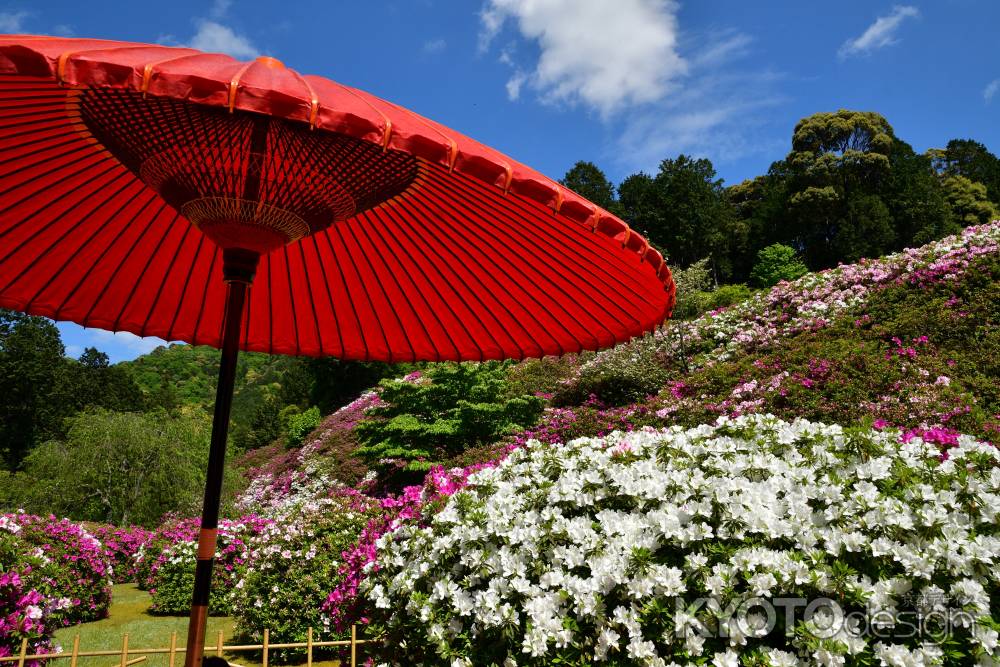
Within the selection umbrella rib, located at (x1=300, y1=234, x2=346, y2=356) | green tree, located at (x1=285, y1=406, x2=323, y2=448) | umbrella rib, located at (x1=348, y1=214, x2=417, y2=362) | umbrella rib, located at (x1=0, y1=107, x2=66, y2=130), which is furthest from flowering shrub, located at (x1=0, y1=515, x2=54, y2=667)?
green tree, located at (x1=285, y1=406, x2=323, y2=448)

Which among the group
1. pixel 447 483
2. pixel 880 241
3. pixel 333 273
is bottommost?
pixel 447 483

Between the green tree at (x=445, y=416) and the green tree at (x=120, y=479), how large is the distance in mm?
6351

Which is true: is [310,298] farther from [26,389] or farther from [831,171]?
[831,171]

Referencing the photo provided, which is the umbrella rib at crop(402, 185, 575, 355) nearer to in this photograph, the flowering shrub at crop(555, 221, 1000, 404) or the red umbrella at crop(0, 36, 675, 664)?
the red umbrella at crop(0, 36, 675, 664)

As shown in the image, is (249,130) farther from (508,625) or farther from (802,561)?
(802,561)

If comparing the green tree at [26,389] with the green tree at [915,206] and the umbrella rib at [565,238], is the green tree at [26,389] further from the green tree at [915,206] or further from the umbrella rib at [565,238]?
the green tree at [915,206]

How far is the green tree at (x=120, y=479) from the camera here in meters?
15.4

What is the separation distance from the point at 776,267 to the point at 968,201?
16255 millimetres

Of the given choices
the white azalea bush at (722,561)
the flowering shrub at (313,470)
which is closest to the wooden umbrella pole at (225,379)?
the white azalea bush at (722,561)

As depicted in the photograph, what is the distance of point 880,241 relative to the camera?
34625mm

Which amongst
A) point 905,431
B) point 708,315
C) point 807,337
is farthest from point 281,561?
point 708,315

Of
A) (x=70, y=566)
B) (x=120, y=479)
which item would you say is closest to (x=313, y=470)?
(x=120, y=479)

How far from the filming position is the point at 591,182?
149ft

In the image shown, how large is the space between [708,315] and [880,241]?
2550 centimetres
